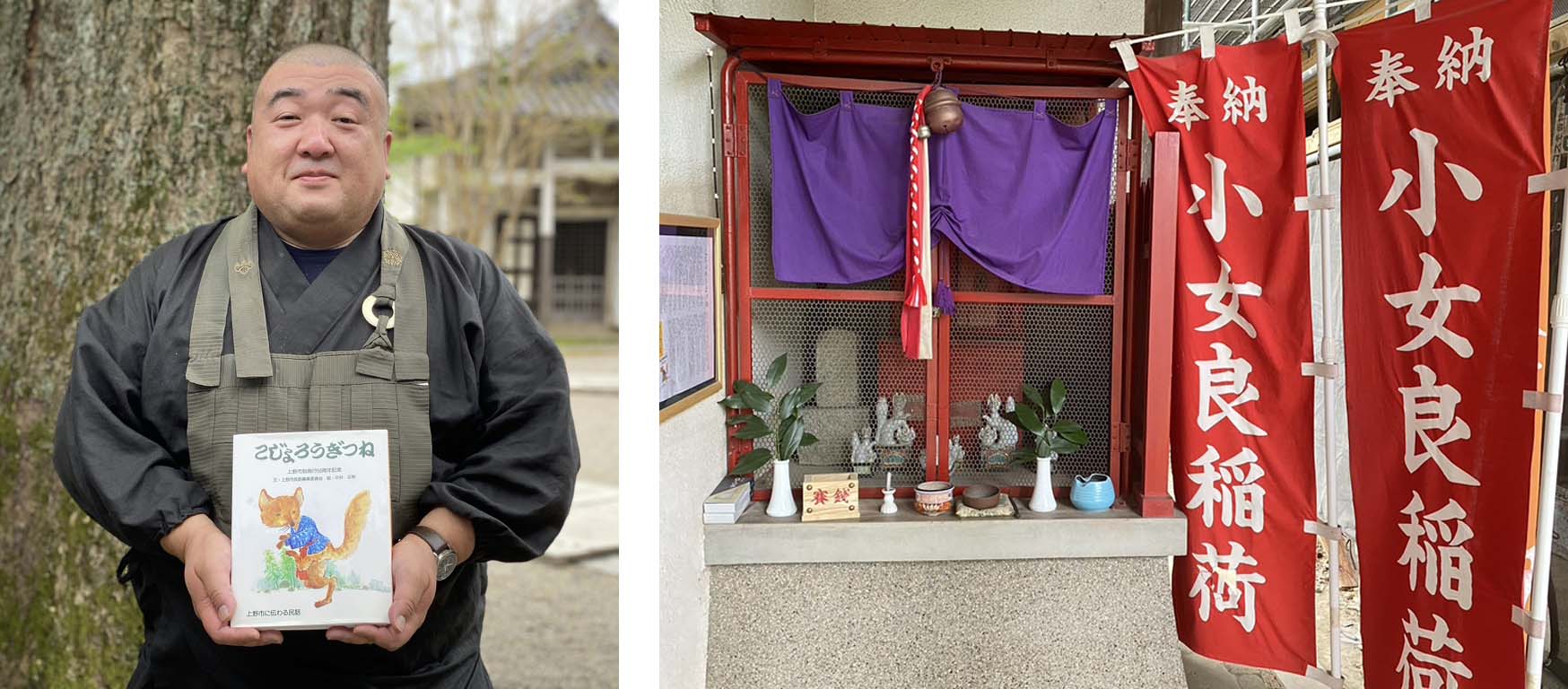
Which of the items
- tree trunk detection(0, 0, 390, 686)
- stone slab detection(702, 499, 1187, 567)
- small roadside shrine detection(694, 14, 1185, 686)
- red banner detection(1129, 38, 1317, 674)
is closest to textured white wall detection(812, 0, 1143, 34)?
small roadside shrine detection(694, 14, 1185, 686)

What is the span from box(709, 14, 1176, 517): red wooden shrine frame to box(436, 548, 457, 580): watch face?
2188mm

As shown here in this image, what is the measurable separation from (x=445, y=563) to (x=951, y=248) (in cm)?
256

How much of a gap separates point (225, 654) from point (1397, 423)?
9.09ft

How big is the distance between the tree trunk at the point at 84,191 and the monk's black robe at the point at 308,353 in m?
0.72

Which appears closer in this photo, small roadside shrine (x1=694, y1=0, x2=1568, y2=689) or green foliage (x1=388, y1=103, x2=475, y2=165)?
small roadside shrine (x1=694, y1=0, x2=1568, y2=689)

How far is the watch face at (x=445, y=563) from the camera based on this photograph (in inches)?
46.9

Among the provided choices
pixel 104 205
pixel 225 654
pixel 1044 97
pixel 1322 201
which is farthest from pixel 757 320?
pixel 225 654

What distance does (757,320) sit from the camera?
3500 millimetres

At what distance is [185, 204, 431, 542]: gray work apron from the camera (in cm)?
116

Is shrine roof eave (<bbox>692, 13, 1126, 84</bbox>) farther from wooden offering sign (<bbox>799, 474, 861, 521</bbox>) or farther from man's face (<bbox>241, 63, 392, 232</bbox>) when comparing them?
man's face (<bbox>241, 63, 392, 232</bbox>)

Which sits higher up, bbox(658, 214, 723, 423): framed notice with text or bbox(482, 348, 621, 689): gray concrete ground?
bbox(658, 214, 723, 423): framed notice with text

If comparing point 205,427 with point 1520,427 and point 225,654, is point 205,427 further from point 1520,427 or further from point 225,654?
point 1520,427

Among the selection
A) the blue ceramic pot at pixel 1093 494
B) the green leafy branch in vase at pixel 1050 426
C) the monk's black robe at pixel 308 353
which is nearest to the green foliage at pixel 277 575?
the monk's black robe at pixel 308 353

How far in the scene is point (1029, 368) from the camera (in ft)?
11.8
